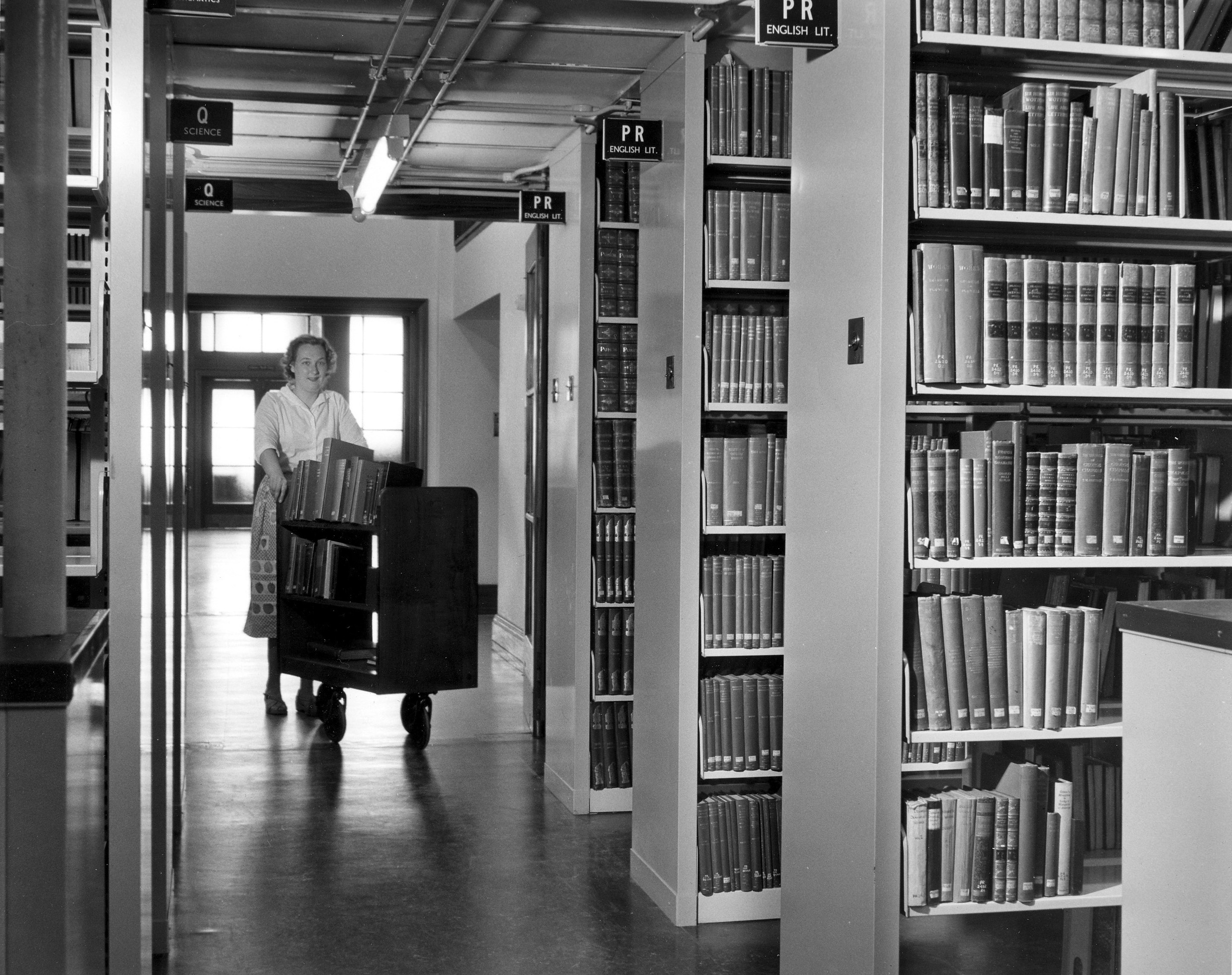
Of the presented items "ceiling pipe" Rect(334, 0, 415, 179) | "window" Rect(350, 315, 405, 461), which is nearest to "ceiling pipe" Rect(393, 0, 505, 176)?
"ceiling pipe" Rect(334, 0, 415, 179)

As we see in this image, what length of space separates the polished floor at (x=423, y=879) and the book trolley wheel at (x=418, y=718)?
0.11m

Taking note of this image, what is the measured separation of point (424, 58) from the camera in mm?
5031

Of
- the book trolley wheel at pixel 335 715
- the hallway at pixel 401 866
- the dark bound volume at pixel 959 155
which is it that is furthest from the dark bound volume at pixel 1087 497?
the book trolley wheel at pixel 335 715

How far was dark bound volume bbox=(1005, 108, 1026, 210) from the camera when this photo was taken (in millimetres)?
2984

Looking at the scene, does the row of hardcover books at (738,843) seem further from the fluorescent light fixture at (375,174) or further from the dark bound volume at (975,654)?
the fluorescent light fixture at (375,174)

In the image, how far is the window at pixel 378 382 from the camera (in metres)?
16.2

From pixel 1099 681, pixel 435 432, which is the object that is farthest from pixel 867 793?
pixel 435 432

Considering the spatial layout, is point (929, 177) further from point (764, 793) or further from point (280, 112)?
point (280, 112)

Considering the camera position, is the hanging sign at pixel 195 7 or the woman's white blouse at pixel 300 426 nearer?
the hanging sign at pixel 195 7

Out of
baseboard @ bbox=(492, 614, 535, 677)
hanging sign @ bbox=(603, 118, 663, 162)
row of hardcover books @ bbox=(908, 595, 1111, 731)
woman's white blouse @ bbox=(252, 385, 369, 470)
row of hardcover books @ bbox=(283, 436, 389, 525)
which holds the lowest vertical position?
baseboard @ bbox=(492, 614, 535, 677)

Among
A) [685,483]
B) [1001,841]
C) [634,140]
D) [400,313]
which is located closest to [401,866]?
[685,483]

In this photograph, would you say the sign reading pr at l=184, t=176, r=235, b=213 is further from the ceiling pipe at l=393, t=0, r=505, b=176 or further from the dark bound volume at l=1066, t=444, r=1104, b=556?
the dark bound volume at l=1066, t=444, r=1104, b=556

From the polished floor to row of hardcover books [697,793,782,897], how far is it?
0.43 feet

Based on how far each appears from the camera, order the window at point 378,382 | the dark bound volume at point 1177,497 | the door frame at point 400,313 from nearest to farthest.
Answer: the dark bound volume at point 1177,497 < the door frame at point 400,313 < the window at point 378,382
